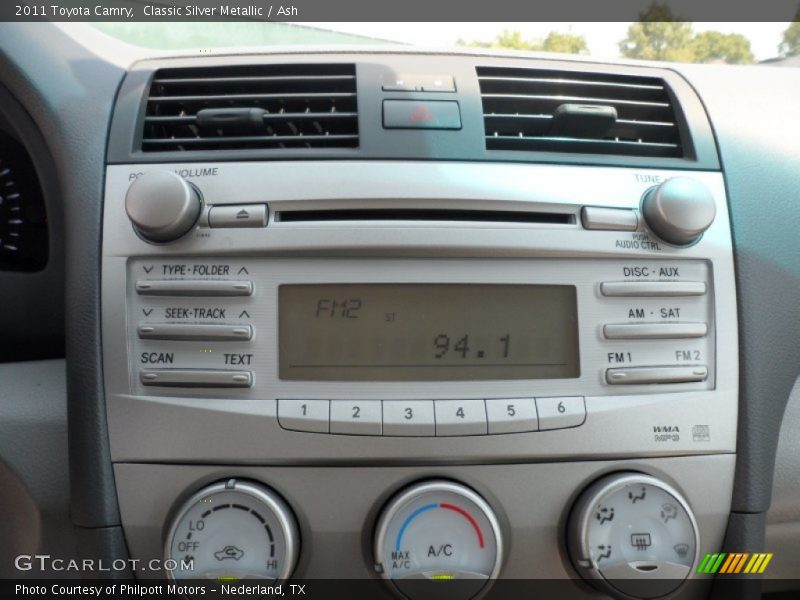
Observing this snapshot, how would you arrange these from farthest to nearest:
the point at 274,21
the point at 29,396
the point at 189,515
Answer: the point at 274,21 → the point at 29,396 → the point at 189,515

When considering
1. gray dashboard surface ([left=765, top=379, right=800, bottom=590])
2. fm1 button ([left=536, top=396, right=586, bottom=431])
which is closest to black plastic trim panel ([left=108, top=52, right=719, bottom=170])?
fm1 button ([left=536, top=396, right=586, bottom=431])

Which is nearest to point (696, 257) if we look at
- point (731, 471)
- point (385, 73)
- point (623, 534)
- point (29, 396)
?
point (731, 471)

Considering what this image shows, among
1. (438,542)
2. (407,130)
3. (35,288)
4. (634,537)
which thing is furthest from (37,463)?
(634,537)

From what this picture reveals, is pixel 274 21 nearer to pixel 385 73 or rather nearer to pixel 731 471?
pixel 385 73

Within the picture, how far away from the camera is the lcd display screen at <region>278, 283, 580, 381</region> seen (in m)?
1.04

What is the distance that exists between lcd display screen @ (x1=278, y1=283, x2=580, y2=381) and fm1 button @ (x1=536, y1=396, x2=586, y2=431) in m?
0.05

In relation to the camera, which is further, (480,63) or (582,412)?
(480,63)

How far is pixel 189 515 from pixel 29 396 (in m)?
0.44

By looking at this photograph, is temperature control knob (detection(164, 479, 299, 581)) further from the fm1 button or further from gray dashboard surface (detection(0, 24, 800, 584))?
the fm1 button

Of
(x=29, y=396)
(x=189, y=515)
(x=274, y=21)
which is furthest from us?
(x=274, y=21)

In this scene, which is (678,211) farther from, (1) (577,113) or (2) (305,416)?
(2) (305,416)

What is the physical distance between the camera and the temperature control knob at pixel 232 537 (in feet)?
3.26

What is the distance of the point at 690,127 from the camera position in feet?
4.00

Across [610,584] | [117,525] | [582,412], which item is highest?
[582,412]
